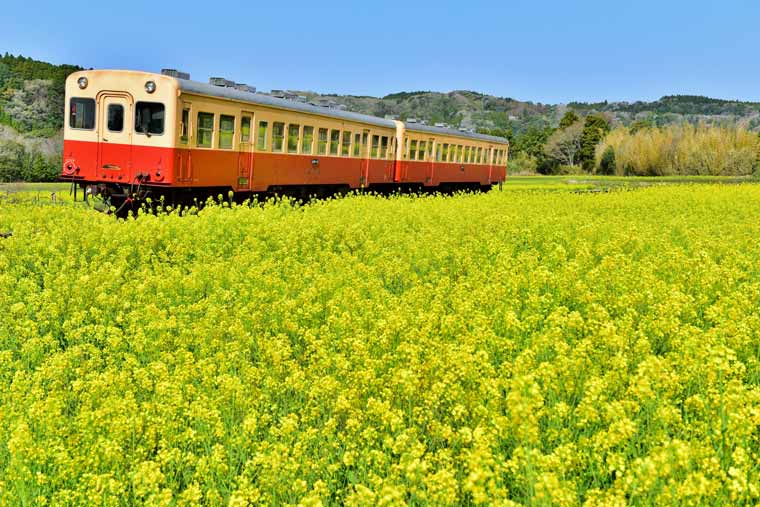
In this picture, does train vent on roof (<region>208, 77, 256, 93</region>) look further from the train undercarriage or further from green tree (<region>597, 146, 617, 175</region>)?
green tree (<region>597, 146, 617, 175</region>)

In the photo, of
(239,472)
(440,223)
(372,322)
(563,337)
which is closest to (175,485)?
→ (239,472)

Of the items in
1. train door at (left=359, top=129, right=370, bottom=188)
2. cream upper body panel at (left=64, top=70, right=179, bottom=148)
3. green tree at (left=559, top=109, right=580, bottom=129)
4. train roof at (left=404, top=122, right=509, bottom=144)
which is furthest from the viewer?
green tree at (left=559, top=109, right=580, bottom=129)

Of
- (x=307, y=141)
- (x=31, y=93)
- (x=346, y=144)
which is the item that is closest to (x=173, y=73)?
(x=307, y=141)

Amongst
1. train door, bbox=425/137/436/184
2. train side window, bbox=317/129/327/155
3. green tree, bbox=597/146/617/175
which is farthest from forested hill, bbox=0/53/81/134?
green tree, bbox=597/146/617/175

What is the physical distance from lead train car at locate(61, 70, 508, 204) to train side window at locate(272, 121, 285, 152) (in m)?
0.02

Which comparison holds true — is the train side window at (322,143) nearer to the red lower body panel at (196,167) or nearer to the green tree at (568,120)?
the red lower body panel at (196,167)

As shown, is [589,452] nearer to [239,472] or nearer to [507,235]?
[239,472]

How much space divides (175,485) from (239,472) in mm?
493

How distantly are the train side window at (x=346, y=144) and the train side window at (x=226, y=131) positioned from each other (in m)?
5.89

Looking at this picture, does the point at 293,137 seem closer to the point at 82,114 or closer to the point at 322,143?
the point at 322,143

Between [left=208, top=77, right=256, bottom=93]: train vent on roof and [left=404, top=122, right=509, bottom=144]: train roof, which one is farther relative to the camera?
[left=404, top=122, right=509, bottom=144]: train roof

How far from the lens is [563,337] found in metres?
5.71

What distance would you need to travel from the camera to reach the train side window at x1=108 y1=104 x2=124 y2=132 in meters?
15.3

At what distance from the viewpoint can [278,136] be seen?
59.6ft
